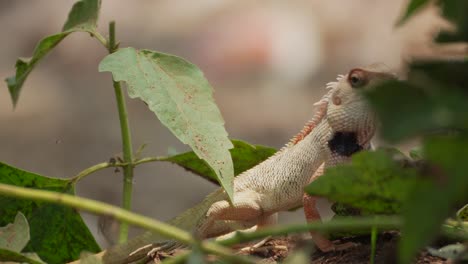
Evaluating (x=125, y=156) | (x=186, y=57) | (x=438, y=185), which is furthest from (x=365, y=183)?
(x=186, y=57)

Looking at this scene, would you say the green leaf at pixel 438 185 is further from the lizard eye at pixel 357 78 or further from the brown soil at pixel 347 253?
the lizard eye at pixel 357 78

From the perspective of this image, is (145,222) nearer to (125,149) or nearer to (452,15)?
(452,15)

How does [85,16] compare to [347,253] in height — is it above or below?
above

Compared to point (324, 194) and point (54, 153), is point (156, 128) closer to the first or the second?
point (54, 153)

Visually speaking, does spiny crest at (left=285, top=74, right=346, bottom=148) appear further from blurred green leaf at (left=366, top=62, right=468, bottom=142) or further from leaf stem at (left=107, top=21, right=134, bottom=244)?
blurred green leaf at (left=366, top=62, right=468, bottom=142)

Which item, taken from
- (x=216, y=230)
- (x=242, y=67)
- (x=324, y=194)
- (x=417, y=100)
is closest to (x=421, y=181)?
(x=417, y=100)

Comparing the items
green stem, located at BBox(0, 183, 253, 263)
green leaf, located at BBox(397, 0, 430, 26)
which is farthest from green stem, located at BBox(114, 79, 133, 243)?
green leaf, located at BBox(397, 0, 430, 26)
